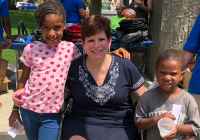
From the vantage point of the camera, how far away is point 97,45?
6.68 ft

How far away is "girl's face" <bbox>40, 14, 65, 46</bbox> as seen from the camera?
207 cm

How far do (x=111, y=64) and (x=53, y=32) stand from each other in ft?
1.79

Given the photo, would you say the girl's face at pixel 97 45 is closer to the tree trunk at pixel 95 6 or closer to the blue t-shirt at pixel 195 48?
the blue t-shirt at pixel 195 48

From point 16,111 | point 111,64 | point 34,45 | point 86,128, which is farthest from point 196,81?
point 16,111

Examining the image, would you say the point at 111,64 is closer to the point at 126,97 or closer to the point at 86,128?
the point at 126,97

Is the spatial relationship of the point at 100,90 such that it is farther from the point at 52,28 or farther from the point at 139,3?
the point at 139,3

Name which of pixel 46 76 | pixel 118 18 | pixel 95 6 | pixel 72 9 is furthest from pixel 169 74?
pixel 95 6

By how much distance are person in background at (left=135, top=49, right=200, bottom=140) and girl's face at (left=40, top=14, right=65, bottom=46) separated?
84 centimetres

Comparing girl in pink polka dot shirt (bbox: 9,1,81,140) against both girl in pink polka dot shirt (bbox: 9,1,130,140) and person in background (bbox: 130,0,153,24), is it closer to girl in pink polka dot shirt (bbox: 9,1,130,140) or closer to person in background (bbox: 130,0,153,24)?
girl in pink polka dot shirt (bbox: 9,1,130,140)

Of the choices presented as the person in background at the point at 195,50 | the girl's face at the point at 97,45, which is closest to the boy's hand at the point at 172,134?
the person in background at the point at 195,50

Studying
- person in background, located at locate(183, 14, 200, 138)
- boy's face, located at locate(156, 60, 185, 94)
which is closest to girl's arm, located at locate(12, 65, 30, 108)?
boy's face, located at locate(156, 60, 185, 94)

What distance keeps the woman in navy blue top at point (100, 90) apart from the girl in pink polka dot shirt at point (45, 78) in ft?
0.42

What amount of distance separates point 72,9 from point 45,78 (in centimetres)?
354

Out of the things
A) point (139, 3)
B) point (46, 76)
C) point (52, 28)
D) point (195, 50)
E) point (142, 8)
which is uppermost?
point (139, 3)
